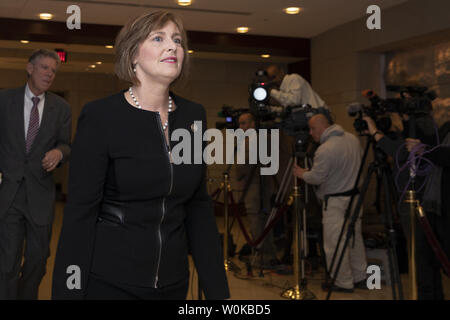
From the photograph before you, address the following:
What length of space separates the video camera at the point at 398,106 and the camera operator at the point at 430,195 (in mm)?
51

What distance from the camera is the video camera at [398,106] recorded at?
3174 millimetres

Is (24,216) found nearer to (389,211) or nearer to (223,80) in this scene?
(389,211)

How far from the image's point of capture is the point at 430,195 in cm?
340

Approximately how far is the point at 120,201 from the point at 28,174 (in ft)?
6.17

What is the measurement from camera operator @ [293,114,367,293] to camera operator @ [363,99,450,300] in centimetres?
75

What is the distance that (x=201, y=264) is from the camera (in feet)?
4.99

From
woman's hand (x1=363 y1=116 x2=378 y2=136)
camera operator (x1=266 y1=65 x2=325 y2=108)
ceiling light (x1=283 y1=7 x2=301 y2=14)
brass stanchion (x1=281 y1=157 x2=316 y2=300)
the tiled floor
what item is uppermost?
ceiling light (x1=283 y1=7 x2=301 y2=14)

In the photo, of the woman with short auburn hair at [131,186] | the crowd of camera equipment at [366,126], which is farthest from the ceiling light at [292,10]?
the woman with short auburn hair at [131,186]

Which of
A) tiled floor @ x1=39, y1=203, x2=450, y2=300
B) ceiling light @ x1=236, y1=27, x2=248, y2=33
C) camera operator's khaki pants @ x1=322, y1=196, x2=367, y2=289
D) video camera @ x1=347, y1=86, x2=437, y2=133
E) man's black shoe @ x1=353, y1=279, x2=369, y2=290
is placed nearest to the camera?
video camera @ x1=347, y1=86, x2=437, y2=133

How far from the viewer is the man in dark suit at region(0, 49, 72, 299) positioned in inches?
120

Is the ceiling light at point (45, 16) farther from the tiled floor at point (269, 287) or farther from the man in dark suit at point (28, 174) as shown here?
the man in dark suit at point (28, 174)

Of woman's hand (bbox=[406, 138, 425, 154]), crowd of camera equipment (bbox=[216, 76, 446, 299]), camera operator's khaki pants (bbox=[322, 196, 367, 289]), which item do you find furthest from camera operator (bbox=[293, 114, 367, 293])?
woman's hand (bbox=[406, 138, 425, 154])

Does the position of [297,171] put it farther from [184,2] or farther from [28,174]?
[184,2]

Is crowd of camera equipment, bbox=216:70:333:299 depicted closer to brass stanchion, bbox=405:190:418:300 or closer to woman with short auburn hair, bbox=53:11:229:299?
brass stanchion, bbox=405:190:418:300
